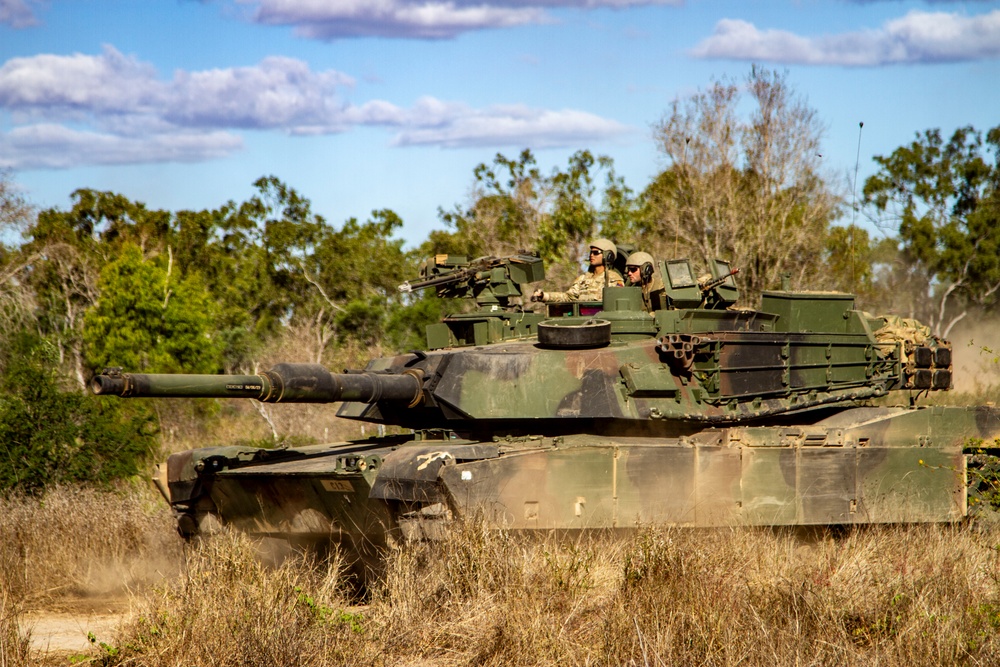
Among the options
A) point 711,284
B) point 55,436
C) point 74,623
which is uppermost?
point 711,284

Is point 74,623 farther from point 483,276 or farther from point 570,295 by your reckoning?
point 570,295

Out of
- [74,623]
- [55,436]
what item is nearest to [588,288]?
[74,623]

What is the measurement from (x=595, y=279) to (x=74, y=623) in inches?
226

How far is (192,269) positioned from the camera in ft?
112

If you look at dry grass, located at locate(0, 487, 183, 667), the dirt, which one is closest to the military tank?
dry grass, located at locate(0, 487, 183, 667)

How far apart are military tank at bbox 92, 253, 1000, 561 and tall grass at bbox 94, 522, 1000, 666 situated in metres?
0.63

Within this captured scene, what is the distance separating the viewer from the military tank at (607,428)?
9.46m

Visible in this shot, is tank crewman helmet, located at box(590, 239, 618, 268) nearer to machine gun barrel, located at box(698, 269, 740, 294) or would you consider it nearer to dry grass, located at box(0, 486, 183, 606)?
machine gun barrel, located at box(698, 269, 740, 294)

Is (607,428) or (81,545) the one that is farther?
(81,545)

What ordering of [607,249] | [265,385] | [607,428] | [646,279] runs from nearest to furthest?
[265,385], [607,428], [646,279], [607,249]

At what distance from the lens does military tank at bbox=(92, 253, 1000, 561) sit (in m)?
9.46

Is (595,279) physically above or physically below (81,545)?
above

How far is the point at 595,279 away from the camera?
12234mm

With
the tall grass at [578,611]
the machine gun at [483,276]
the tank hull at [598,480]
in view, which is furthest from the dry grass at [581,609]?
the machine gun at [483,276]
